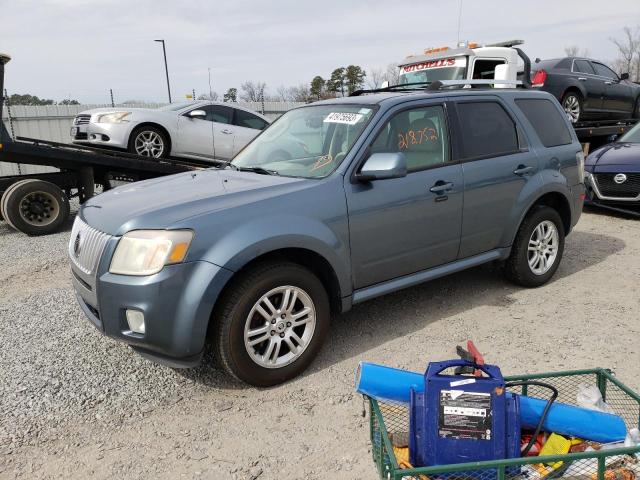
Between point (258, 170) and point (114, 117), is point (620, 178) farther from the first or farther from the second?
point (114, 117)

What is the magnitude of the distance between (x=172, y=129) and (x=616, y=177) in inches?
296

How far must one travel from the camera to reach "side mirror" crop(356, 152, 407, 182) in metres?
3.50

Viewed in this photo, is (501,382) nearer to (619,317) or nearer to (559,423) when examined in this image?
(559,423)

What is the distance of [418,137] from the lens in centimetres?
410

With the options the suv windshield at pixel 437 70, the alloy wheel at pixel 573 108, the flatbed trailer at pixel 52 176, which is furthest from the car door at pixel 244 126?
the alloy wheel at pixel 573 108

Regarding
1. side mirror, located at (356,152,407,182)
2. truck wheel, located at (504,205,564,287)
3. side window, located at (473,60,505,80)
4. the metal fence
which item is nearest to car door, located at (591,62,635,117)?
side window, located at (473,60,505,80)

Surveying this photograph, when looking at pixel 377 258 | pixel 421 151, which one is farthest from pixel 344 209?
pixel 421 151

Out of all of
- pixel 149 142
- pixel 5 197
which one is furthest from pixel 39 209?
pixel 149 142

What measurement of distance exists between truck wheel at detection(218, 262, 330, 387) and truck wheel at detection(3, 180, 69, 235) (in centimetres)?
614

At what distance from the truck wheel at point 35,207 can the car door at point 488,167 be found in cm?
643

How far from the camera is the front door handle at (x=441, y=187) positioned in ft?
13.2

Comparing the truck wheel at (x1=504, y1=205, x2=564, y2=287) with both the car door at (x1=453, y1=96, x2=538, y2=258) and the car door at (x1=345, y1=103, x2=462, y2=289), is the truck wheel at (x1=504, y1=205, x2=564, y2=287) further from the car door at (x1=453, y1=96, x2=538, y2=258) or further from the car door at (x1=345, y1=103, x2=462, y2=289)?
the car door at (x1=345, y1=103, x2=462, y2=289)

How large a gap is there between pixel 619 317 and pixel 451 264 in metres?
1.41

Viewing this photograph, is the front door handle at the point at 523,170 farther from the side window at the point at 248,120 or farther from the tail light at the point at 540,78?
the side window at the point at 248,120
